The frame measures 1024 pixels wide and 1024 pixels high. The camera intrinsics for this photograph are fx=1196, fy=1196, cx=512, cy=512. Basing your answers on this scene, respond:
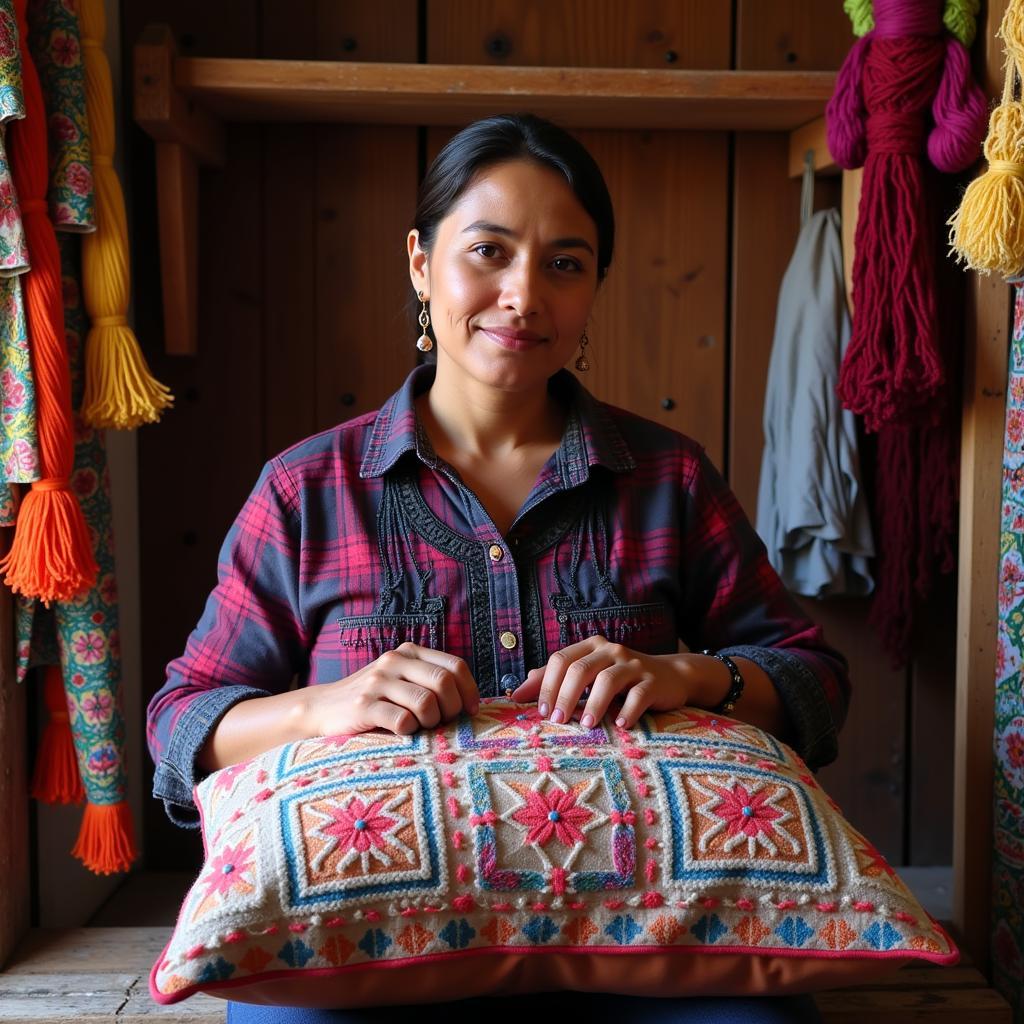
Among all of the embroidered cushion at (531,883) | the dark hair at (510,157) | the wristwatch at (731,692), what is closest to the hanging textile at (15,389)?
the dark hair at (510,157)

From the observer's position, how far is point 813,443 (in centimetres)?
182

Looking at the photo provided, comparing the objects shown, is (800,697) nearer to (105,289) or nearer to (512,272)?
(512,272)

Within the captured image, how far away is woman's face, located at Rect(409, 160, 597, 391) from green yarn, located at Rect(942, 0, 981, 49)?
2.05 ft

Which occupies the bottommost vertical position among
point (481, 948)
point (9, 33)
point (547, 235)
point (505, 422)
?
point (481, 948)

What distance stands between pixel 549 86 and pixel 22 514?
925 millimetres

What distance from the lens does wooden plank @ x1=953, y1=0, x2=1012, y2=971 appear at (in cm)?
156

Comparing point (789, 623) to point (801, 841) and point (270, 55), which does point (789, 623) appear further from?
point (270, 55)

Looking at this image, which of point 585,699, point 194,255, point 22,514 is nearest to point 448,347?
point 585,699

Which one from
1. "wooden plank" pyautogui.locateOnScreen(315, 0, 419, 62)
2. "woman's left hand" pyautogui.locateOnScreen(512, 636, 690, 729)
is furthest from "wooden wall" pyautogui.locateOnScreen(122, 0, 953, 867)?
"woman's left hand" pyautogui.locateOnScreen(512, 636, 690, 729)

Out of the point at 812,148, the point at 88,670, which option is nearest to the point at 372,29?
the point at 812,148

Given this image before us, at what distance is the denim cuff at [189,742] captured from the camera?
1.21 m

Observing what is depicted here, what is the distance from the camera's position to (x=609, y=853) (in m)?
0.97

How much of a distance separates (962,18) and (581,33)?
0.60 metres

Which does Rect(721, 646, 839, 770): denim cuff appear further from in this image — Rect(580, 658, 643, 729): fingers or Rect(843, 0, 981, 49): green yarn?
Rect(843, 0, 981, 49): green yarn
